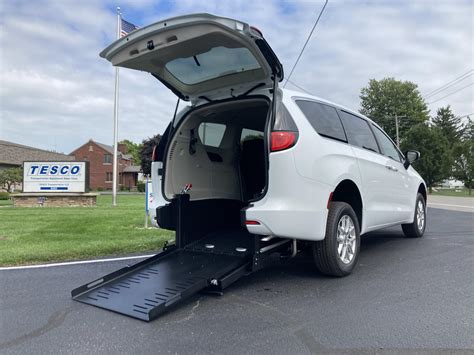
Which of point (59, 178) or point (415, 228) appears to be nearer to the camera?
point (415, 228)

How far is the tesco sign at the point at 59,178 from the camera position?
19141 millimetres

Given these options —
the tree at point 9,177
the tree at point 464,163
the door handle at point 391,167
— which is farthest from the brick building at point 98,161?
the door handle at point 391,167

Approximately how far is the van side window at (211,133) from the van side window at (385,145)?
2.35 metres

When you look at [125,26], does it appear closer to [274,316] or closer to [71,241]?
[71,241]

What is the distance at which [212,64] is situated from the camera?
13.6ft

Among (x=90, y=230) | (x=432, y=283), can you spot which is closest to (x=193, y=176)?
(x=432, y=283)

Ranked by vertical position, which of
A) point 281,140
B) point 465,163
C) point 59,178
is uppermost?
point 465,163

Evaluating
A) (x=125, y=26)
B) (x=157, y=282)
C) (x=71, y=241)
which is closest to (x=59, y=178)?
(x=125, y=26)

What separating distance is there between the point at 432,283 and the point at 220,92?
3176 millimetres

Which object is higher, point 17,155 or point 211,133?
point 17,155

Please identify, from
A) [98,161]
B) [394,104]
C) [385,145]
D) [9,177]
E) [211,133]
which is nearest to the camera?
[211,133]

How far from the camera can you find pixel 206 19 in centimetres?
335

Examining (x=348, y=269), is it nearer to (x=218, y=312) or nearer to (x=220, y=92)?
(x=218, y=312)

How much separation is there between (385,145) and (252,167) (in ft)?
7.12
